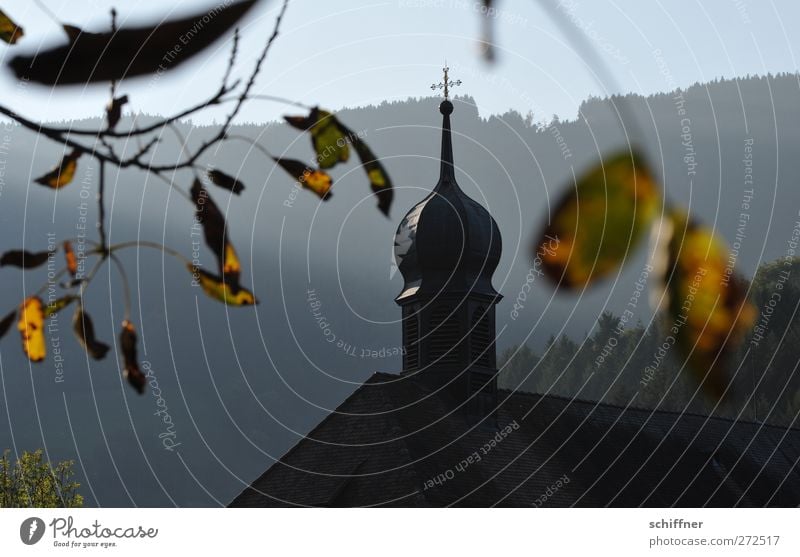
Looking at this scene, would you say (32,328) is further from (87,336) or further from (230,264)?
(230,264)

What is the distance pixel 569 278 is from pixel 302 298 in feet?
420

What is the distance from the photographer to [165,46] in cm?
209

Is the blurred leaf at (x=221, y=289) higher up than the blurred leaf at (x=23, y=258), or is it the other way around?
the blurred leaf at (x=23, y=258)

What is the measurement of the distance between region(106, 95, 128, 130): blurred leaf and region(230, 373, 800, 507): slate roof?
17.9 metres

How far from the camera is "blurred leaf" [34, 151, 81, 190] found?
7.09 ft

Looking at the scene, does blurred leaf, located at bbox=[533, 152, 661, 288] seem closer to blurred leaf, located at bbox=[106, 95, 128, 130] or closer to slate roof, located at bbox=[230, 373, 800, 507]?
blurred leaf, located at bbox=[106, 95, 128, 130]

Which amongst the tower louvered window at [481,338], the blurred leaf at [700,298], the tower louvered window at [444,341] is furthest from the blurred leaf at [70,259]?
the tower louvered window at [481,338]

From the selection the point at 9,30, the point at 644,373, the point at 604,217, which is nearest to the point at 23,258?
the point at 9,30

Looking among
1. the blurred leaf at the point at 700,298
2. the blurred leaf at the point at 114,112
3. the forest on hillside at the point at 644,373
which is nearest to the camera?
the blurred leaf at the point at 700,298

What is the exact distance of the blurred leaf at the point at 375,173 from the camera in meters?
2.00

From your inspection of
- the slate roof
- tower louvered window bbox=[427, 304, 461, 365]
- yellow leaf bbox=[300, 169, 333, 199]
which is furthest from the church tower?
yellow leaf bbox=[300, 169, 333, 199]

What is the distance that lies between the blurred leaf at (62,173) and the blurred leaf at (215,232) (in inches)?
9.8

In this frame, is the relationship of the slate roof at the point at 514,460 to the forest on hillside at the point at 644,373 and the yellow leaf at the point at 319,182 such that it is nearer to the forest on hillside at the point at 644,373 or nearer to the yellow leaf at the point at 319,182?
the forest on hillside at the point at 644,373

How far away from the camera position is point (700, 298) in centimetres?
176
